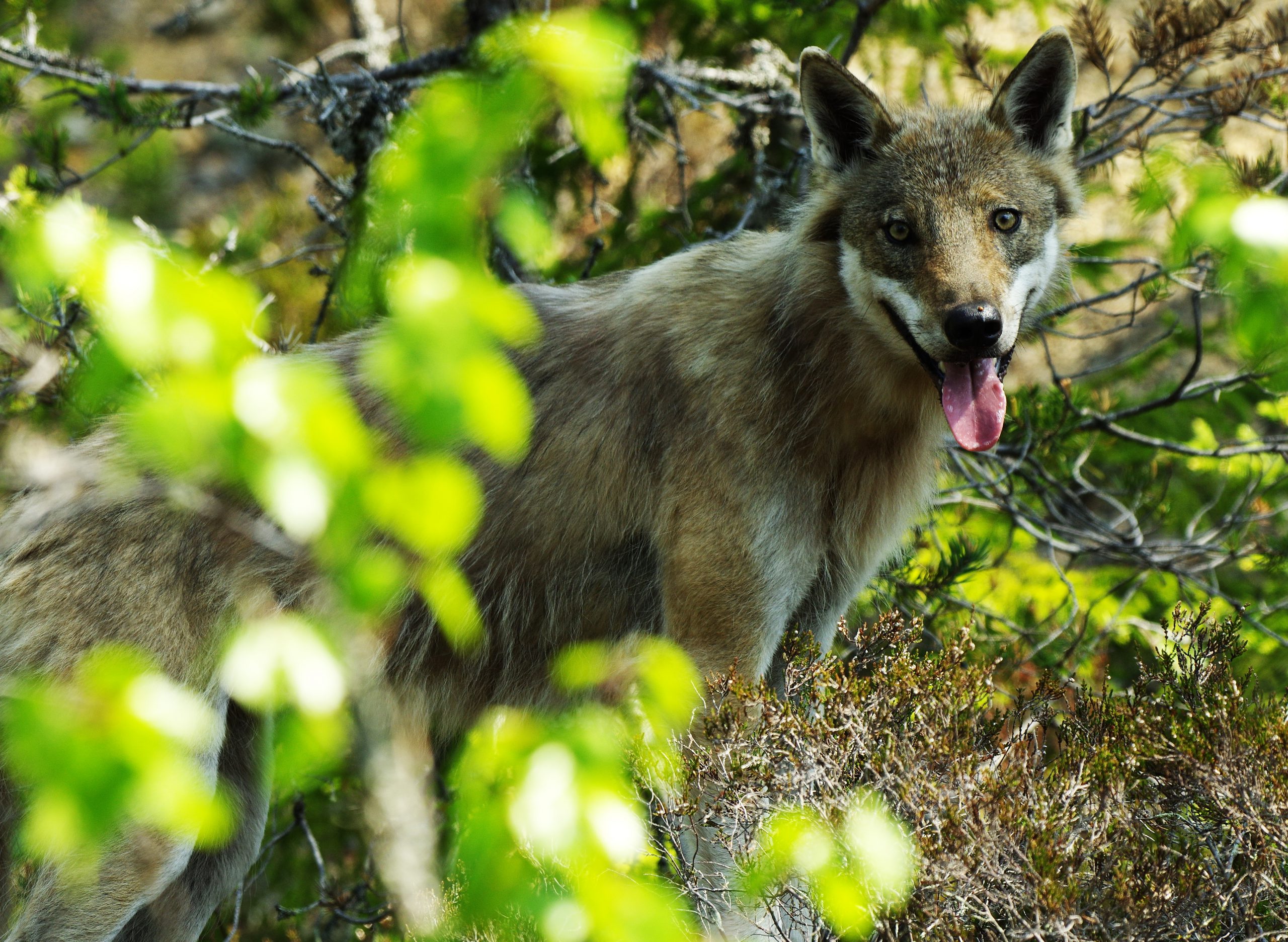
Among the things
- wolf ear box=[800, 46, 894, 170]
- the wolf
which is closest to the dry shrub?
the wolf

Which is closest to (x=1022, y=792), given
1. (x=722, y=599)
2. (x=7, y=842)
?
(x=722, y=599)

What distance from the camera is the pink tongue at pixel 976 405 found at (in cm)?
330

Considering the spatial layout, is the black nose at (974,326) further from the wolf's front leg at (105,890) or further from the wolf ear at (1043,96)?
the wolf's front leg at (105,890)

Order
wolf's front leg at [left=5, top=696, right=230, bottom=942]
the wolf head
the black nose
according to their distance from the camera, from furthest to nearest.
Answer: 1. wolf's front leg at [left=5, top=696, right=230, bottom=942]
2. the wolf head
3. the black nose

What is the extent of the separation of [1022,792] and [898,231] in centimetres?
186

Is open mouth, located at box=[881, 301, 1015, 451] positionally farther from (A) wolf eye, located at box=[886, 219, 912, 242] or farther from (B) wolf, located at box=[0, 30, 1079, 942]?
(A) wolf eye, located at box=[886, 219, 912, 242]

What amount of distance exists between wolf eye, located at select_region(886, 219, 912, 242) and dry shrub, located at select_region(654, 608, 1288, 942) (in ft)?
4.25

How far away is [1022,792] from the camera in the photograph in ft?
9.75

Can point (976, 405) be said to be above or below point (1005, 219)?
below

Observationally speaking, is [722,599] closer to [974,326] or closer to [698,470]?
[698,470]

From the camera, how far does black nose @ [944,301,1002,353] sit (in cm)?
316

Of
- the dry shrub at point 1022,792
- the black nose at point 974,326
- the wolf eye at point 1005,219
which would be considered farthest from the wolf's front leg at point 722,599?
the wolf eye at point 1005,219

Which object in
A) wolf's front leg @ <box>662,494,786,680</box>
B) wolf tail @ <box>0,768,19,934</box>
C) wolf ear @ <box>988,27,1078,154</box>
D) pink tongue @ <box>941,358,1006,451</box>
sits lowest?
wolf tail @ <box>0,768,19,934</box>

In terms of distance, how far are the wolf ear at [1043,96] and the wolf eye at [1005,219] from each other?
475 mm
